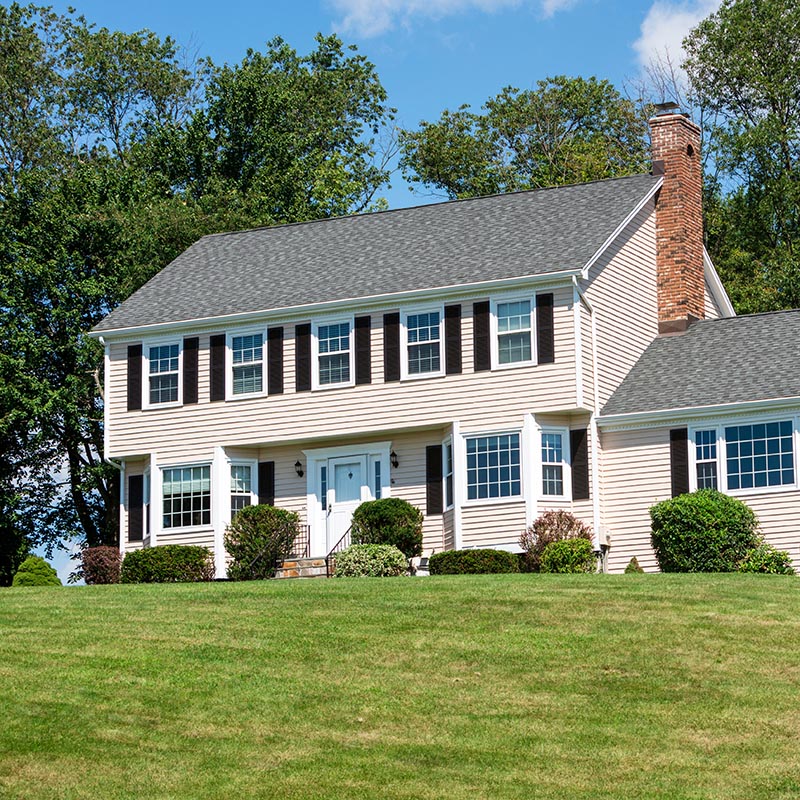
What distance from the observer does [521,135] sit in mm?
58812

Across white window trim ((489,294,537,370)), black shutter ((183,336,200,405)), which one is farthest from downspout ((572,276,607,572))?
black shutter ((183,336,200,405))

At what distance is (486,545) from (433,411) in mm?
3199

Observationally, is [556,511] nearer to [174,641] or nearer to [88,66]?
[174,641]

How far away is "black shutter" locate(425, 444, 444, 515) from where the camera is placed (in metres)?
34.6

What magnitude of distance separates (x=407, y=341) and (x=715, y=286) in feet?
30.1

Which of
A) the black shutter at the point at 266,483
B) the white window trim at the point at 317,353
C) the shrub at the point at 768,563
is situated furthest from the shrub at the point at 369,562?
the shrub at the point at 768,563

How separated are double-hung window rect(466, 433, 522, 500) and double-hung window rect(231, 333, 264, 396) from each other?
553 centimetres

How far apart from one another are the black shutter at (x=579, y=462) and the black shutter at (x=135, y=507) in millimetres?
10485

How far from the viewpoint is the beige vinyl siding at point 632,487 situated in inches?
1307

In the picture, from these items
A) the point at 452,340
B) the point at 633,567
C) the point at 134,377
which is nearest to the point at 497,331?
the point at 452,340

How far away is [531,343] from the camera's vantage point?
33750 mm

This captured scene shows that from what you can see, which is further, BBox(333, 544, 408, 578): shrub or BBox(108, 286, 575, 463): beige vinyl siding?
BBox(108, 286, 575, 463): beige vinyl siding

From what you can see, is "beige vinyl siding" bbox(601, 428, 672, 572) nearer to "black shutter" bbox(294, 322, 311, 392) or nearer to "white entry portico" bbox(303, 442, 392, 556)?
"white entry portico" bbox(303, 442, 392, 556)

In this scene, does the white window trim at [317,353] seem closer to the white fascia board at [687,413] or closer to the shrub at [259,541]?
the shrub at [259,541]
